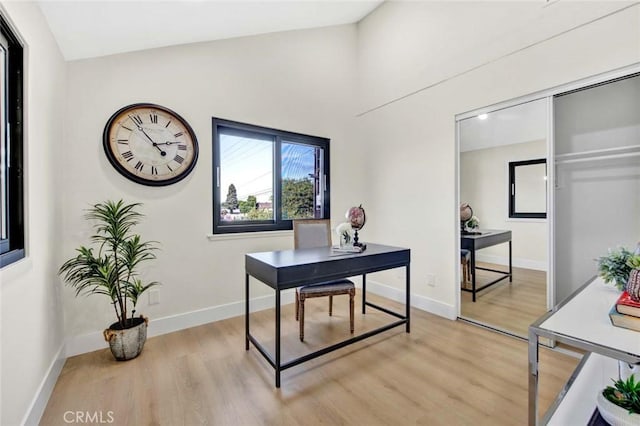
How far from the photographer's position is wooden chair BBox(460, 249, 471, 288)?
298 cm

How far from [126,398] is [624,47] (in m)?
3.95

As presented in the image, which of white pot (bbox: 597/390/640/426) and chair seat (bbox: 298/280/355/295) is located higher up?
chair seat (bbox: 298/280/355/295)

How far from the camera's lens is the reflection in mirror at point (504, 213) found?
2494 millimetres

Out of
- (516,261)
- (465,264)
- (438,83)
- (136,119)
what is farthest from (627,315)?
(136,119)

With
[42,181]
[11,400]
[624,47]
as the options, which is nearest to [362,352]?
[11,400]

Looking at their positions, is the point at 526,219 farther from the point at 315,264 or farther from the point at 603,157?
the point at 315,264

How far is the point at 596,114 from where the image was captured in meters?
2.21

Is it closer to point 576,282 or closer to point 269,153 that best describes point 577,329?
point 576,282

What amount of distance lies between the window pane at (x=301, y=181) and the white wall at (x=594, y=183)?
2491 millimetres

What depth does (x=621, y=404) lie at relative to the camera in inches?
42.5

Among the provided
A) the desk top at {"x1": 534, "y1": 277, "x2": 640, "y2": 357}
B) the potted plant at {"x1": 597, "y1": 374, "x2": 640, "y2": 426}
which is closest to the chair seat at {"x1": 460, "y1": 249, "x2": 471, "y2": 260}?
the desk top at {"x1": 534, "y1": 277, "x2": 640, "y2": 357}

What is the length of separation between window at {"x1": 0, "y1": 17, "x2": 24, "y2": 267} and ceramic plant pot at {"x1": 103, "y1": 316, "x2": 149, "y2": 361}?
36.6 inches

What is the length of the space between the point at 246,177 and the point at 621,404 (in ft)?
10.3

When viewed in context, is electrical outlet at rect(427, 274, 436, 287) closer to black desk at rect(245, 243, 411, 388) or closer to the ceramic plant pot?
black desk at rect(245, 243, 411, 388)
